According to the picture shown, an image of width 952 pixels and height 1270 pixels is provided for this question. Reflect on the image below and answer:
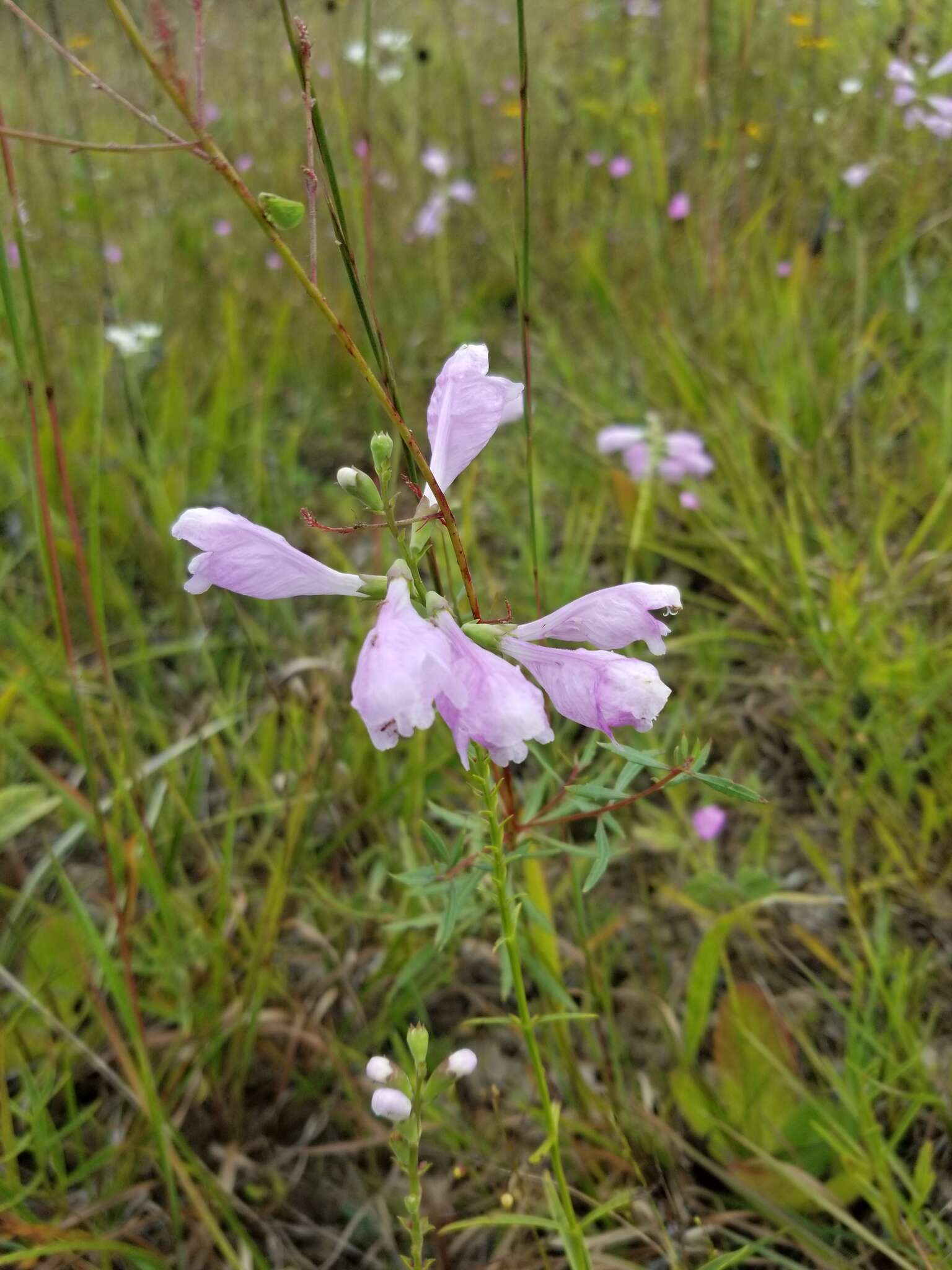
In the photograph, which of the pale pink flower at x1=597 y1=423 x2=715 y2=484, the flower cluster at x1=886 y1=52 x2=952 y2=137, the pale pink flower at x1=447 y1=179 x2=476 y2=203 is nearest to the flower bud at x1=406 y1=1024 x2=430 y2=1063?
the pale pink flower at x1=597 y1=423 x2=715 y2=484

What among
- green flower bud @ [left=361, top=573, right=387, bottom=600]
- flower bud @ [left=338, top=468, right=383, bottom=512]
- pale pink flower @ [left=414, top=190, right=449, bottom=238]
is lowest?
pale pink flower @ [left=414, top=190, right=449, bottom=238]

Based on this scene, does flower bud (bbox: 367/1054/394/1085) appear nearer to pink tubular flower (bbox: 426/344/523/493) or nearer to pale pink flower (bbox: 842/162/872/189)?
pink tubular flower (bbox: 426/344/523/493)

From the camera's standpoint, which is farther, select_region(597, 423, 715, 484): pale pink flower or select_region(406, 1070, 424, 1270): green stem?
select_region(597, 423, 715, 484): pale pink flower

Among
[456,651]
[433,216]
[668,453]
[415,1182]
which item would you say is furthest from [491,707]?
[433,216]

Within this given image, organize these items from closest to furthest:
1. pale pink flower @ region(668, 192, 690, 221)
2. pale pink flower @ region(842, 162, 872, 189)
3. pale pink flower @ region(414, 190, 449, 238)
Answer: pale pink flower @ region(842, 162, 872, 189) < pale pink flower @ region(668, 192, 690, 221) < pale pink flower @ region(414, 190, 449, 238)

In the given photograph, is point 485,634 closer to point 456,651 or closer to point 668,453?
point 456,651

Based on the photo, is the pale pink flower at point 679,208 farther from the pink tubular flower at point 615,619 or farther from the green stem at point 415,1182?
the green stem at point 415,1182

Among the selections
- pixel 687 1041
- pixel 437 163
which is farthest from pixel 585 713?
pixel 437 163
